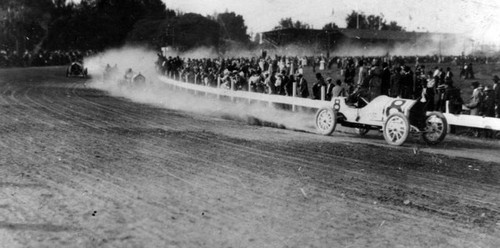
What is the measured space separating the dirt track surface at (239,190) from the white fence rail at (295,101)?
1.59ft

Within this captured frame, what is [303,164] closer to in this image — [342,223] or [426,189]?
[426,189]

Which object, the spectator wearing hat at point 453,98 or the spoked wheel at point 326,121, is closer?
the spoked wheel at point 326,121

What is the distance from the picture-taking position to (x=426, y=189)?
7453 millimetres

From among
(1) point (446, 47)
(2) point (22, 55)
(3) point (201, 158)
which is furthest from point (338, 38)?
(3) point (201, 158)

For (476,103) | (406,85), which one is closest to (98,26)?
(406,85)

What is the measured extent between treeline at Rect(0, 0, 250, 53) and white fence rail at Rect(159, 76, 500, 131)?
35.8 meters

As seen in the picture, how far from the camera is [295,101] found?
17.8 meters

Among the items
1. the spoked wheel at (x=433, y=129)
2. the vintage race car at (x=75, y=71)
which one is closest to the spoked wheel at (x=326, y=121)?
the spoked wheel at (x=433, y=129)

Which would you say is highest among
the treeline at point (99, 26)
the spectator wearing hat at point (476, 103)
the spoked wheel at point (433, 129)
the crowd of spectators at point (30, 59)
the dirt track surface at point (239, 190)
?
the treeline at point (99, 26)

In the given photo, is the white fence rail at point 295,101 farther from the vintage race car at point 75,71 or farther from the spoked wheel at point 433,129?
the vintage race car at point 75,71

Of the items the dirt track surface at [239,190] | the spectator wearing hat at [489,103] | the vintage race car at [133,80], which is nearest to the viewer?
the dirt track surface at [239,190]

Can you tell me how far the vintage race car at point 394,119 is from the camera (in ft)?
38.0

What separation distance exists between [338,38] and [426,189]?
63001 millimetres

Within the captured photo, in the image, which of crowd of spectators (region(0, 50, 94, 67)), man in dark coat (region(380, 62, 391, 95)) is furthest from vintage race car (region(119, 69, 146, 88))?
crowd of spectators (region(0, 50, 94, 67))
